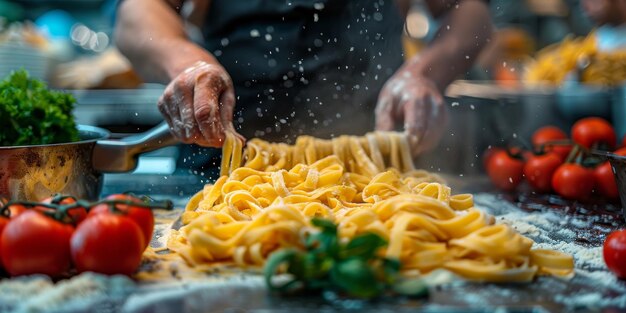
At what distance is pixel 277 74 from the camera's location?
287 centimetres

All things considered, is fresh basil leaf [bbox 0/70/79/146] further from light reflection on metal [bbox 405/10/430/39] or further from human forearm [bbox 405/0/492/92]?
light reflection on metal [bbox 405/10/430/39]

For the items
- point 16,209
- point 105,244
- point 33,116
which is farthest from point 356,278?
point 33,116

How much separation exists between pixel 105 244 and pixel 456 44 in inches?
78.8

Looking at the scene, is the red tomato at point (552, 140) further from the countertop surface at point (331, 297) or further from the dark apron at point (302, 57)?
the countertop surface at point (331, 297)

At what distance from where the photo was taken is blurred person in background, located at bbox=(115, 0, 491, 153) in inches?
102

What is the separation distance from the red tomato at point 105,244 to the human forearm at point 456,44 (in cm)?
168

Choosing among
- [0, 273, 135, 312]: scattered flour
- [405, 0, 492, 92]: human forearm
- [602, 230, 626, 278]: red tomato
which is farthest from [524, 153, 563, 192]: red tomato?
[0, 273, 135, 312]: scattered flour

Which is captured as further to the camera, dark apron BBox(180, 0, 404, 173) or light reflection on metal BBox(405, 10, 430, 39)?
light reflection on metal BBox(405, 10, 430, 39)

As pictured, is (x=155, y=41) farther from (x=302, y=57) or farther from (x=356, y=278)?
(x=356, y=278)

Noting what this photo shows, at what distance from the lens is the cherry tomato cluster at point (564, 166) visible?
2643 mm

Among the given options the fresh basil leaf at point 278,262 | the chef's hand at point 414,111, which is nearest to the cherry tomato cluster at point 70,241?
the fresh basil leaf at point 278,262

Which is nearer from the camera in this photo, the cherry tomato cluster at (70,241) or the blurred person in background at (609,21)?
the cherry tomato cluster at (70,241)

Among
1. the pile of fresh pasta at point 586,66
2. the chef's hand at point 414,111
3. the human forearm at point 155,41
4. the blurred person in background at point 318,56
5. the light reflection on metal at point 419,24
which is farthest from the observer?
the light reflection on metal at point 419,24

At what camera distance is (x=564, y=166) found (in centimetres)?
273
